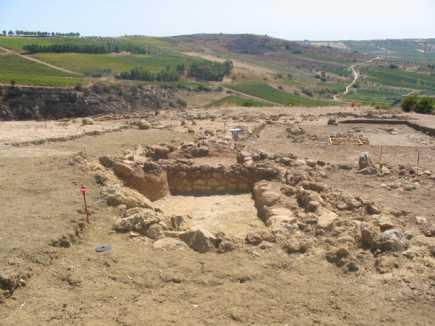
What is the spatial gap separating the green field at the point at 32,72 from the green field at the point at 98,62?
17.6ft

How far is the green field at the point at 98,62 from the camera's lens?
83.8 metres

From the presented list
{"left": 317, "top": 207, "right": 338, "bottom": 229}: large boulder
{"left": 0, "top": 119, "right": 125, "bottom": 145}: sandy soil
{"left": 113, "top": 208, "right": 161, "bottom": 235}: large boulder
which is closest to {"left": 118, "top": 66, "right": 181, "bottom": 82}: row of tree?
{"left": 0, "top": 119, "right": 125, "bottom": 145}: sandy soil

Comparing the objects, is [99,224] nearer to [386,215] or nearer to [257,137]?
[386,215]

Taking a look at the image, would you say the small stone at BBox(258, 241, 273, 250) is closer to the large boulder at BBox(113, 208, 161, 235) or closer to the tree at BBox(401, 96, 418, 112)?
the large boulder at BBox(113, 208, 161, 235)

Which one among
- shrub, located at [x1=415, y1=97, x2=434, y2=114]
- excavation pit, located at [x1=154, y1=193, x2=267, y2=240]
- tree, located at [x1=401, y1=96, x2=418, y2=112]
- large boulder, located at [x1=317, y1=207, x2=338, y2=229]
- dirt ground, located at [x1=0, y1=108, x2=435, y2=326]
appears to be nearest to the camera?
dirt ground, located at [x1=0, y1=108, x2=435, y2=326]

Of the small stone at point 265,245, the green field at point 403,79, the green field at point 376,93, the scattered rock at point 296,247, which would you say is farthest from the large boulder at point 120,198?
the green field at point 403,79

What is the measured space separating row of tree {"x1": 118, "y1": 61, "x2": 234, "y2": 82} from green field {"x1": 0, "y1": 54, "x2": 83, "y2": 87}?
37.8 feet

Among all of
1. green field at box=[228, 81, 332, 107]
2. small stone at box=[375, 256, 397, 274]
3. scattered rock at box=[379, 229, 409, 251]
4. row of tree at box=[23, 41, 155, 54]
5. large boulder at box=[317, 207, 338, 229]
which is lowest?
small stone at box=[375, 256, 397, 274]

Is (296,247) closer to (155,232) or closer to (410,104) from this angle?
(155,232)

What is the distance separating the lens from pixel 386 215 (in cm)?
1034

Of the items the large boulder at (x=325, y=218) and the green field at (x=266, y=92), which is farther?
the green field at (x=266, y=92)

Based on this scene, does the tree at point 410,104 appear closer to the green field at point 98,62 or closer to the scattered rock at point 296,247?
the scattered rock at point 296,247

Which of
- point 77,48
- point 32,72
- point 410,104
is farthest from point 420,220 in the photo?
point 77,48

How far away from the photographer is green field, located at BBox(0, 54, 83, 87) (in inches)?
2434
